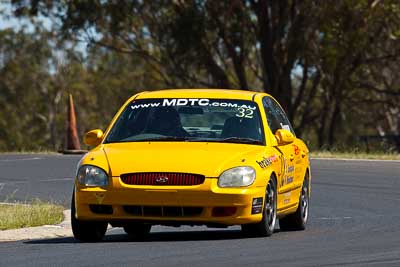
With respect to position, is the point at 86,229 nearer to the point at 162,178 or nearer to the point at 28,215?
the point at 162,178

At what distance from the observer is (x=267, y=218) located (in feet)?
38.2

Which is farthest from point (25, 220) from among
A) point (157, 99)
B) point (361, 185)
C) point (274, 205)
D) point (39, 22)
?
point (39, 22)

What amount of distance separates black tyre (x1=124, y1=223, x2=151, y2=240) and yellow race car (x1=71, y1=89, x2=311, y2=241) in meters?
0.01

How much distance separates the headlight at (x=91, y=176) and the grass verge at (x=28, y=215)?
1.76m

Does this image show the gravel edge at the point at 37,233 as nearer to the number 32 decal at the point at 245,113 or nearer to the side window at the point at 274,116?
the number 32 decal at the point at 245,113

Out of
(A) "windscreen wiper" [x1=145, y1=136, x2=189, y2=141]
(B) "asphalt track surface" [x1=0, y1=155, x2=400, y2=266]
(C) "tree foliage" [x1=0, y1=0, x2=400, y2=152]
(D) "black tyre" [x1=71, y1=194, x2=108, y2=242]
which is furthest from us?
(C) "tree foliage" [x1=0, y1=0, x2=400, y2=152]

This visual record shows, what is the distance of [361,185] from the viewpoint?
20562 mm

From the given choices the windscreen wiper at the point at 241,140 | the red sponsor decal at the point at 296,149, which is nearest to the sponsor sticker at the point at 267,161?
the windscreen wiper at the point at 241,140

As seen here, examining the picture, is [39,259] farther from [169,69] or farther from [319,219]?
[169,69]

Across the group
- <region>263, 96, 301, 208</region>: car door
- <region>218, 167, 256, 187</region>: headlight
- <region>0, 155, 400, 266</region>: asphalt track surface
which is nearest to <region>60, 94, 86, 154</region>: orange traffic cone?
<region>0, 155, 400, 266</region>: asphalt track surface

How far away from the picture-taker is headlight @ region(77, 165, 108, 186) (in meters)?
11.3

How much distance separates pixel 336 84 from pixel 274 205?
35878mm

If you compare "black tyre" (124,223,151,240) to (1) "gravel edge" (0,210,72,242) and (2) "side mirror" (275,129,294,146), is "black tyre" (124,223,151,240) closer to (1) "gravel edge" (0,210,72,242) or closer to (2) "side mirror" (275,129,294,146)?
(1) "gravel edge" (0,210,72,242)

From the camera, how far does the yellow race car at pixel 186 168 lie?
439 inches
